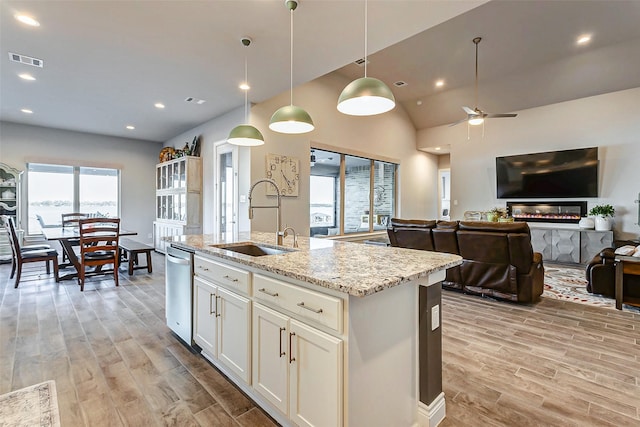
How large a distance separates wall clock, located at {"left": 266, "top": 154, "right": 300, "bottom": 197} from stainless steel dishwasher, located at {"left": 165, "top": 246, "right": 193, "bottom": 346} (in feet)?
8.45

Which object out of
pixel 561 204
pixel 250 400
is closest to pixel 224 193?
pixel 250 400

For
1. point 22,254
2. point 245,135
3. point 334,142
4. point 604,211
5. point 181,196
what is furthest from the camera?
point 181,196

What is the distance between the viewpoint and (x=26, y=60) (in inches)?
139

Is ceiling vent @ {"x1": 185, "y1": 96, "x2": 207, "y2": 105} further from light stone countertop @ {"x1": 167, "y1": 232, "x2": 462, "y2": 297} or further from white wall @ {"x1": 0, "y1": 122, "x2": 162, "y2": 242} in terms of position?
white wall @ {"x1": 0, "y1": 122, "x2": 162, "y2": 242}

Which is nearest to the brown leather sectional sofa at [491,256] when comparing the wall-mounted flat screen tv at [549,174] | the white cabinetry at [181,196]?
the wall-mounted flat screen tv at [549,174]

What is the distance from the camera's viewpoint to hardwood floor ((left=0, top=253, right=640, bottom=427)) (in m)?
1.79

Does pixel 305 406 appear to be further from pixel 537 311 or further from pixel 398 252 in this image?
pixel 537 311

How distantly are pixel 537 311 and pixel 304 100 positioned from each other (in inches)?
186

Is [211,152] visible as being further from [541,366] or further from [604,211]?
[604,211]

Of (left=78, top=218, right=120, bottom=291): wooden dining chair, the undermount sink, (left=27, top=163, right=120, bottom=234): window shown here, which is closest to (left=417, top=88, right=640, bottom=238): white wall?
the undermount sink

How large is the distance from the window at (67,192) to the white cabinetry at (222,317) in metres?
6.06

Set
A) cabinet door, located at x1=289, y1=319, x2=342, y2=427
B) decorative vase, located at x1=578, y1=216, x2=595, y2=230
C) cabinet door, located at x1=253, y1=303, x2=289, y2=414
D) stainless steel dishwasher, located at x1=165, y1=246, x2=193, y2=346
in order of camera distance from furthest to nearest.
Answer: decorative vase, located at x1=578, y1=216, x2=595, y2=230 < stainless steel dishwasher, located at x1=165, y1=246, x2=193, y2=346 < cabinet door, located at x1=253, y1=303, x2=289, y2=414 < cabinet door, located at x1=289, y1=319, x2=342, y2=427

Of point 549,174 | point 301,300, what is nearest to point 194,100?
point 301,300

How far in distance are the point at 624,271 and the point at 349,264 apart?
357 centimetres
